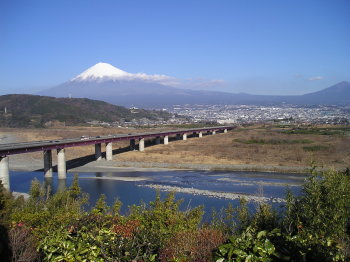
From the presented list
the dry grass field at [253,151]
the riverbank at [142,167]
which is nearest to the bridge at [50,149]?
the dry grass field at [253,151]

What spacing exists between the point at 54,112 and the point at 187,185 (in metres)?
85.6

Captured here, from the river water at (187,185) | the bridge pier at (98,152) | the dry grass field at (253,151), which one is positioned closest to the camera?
the river water at (187,185)

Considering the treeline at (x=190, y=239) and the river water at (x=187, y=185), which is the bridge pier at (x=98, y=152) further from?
the treeline at (x=190, y=239)

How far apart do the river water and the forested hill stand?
2491 inches

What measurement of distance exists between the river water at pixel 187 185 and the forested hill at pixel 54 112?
6326 cm

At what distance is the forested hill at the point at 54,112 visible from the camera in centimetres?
10094

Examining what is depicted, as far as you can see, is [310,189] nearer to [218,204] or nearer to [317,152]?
[218,204]

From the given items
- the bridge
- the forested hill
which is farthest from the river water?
the forested hill

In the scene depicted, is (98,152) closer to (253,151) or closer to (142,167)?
(142,167)

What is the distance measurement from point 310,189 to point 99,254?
16.1ft

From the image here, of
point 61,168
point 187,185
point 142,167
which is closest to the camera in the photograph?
point 187,185

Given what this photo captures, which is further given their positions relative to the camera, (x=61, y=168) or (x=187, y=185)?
(x=61, y=168)

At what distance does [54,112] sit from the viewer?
11031 centimetres

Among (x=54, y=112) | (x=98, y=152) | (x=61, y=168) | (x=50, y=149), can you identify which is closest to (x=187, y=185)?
(x=61, y=168)
